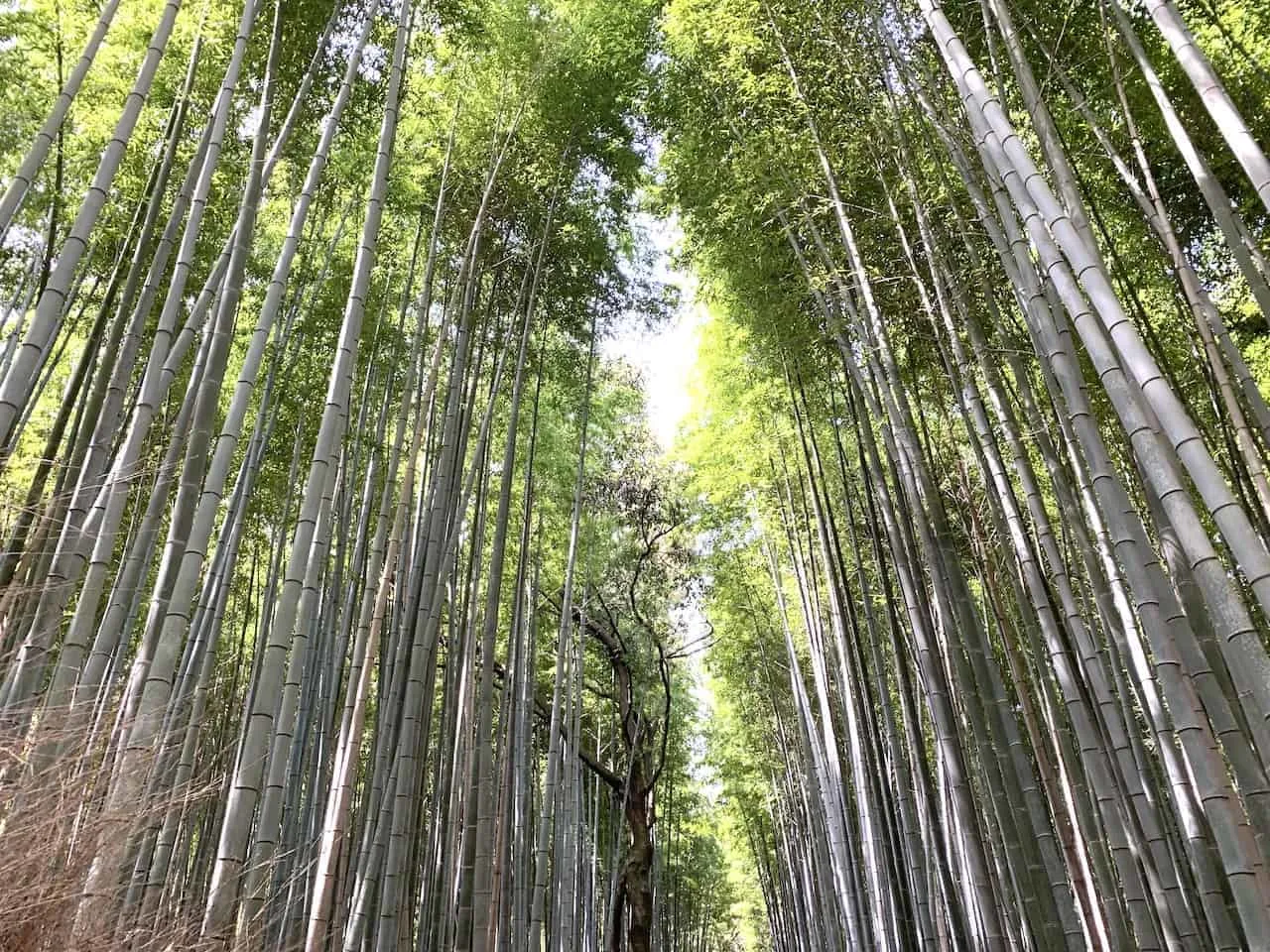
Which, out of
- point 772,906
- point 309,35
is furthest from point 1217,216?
point 772,906

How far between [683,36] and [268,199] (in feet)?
8.93

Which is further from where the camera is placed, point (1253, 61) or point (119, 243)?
point (119, 243)

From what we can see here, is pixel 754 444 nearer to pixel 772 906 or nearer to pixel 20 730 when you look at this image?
pixel 20 730

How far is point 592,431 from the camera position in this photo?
7414 millimetres

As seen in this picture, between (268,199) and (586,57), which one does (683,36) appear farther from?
(268,199)

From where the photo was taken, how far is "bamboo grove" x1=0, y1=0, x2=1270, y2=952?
6.12ft

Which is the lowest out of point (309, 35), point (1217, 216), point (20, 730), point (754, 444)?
point (20, 730)

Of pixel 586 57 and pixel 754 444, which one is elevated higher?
pixel 586 57

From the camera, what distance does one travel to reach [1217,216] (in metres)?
2.49

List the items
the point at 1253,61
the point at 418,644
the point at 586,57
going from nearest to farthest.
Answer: the point at 418,644 → the point at 1253,61 → the point at 586,57

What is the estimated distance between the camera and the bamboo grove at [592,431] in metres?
1.87

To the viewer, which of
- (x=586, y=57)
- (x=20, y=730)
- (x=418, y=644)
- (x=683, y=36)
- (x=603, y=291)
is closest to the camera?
(x=20, y=730)

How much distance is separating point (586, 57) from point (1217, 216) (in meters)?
3.48

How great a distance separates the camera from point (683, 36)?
14.1 feet
